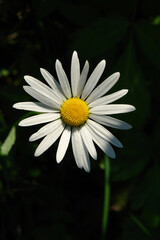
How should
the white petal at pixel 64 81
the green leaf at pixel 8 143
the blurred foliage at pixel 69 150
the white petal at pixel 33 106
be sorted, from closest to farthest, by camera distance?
the white petal at pixel 33 106
the white petal at pixel 64 81
the green leaf at pixel 8 143
the blurred foliage at pixel 69 150

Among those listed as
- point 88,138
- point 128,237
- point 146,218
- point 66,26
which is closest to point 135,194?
point 146,218

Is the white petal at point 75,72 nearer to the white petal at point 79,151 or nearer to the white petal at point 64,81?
the white petal at point 64,81

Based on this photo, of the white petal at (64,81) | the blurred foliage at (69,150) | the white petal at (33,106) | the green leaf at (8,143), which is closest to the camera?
the white petal at (33,106)

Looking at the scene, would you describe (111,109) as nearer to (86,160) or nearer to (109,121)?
(109,121)

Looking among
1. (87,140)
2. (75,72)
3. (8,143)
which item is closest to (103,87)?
(75,72)

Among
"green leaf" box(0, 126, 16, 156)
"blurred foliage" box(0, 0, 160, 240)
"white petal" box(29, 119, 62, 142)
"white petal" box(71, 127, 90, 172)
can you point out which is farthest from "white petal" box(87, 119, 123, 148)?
"green leaf" box(0, 126, 16, 156)

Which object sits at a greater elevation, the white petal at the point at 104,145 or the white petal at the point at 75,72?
the white petal at the point at 75,72

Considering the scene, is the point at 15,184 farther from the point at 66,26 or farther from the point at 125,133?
the point at 66,26

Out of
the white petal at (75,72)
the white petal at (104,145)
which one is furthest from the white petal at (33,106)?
the white petal at (104,145)

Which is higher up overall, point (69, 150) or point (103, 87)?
point (103, 87)
